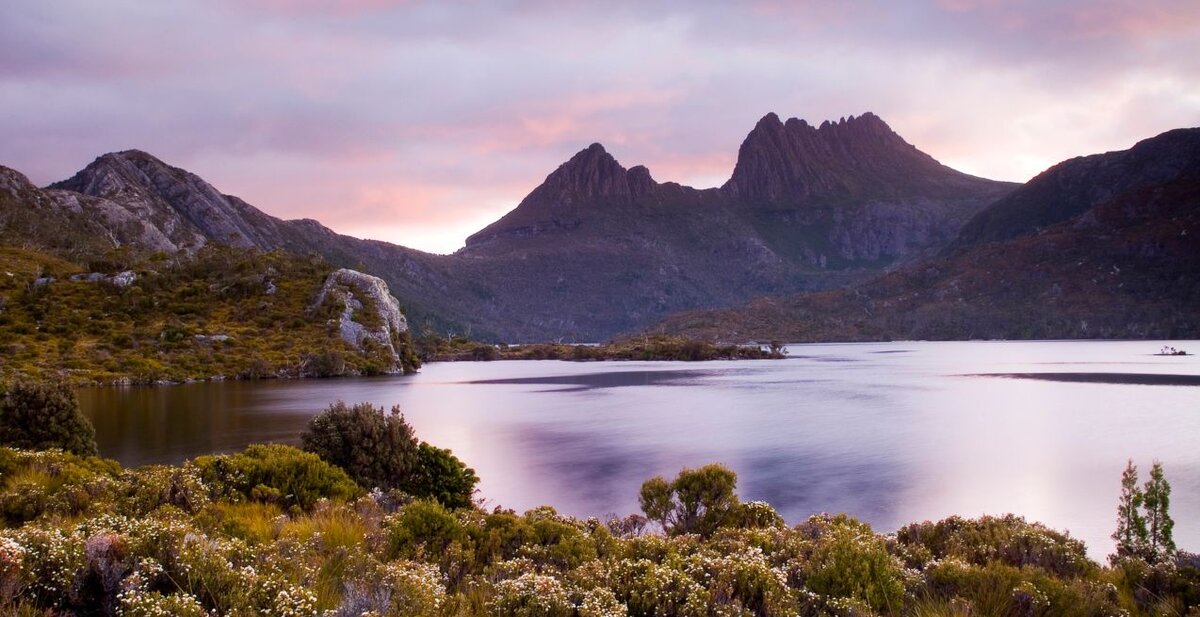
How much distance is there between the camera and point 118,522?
759cm

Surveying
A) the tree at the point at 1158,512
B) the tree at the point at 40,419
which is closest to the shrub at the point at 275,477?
the tree at the point at 40,419

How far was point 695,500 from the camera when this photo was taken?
14539 mm

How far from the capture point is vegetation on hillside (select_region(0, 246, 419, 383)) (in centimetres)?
6366

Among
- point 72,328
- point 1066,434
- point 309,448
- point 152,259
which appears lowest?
point 1066,434

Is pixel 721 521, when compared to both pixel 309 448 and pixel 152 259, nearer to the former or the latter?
pixel 309 448

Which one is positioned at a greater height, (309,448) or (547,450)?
(309,448)

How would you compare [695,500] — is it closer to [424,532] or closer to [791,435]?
[424,532]

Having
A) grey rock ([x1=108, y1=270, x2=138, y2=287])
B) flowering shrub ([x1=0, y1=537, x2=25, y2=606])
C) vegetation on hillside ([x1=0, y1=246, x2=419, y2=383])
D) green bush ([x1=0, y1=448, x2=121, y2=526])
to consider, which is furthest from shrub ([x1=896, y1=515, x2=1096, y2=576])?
grey rock ([x1=108, y1=270, x2=138, y2=287])

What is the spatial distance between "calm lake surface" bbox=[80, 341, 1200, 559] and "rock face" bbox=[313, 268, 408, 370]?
1884 centimetres

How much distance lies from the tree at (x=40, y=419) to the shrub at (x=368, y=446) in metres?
9.06

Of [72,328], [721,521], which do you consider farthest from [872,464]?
[72,328]

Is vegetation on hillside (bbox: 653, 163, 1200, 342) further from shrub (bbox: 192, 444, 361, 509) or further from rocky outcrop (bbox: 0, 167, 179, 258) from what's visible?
shrub (bbox: 192, 444, 361, 509)

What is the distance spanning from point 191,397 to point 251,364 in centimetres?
2306

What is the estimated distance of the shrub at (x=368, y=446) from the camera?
17125 mm
